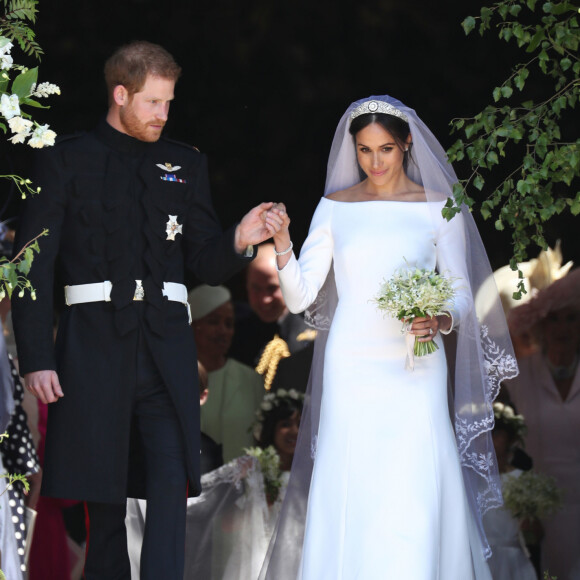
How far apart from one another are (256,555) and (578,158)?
8.89ft

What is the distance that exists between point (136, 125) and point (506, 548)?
2.82 m

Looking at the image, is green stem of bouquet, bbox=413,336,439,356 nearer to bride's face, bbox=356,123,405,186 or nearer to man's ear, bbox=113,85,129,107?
bride's face, bbox=356,123,405,186

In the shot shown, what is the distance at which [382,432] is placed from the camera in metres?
4.98

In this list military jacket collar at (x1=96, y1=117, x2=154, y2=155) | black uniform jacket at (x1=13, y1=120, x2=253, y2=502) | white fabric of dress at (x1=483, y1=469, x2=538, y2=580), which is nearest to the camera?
black uniform jacket at (x1=13, y1=120, x2=253, y2=502)

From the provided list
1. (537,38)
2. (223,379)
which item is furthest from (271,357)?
(537,38)

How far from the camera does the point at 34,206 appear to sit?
186 inches

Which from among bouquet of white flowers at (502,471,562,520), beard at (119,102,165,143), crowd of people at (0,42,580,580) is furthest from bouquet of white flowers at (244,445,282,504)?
beard at (119,102,165,143)

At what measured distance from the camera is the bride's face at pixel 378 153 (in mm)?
5223

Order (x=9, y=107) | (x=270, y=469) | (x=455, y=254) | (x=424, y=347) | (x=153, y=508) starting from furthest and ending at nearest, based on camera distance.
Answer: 1. (x=270, y=469)
2. (x=455, y=254)
3. (x=424, y=347)
4. (x=153, y=508)
5. (x=9, y=107)

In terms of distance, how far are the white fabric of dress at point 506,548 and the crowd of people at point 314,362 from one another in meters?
0.90

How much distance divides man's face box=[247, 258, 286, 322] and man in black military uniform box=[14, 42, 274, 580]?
2.75 metres

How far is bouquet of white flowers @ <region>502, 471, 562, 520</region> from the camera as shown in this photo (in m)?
6.43

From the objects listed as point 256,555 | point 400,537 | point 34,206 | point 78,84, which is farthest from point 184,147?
point 78,84

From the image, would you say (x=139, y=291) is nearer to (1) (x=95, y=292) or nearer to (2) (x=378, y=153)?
(1) (x=95, y=292)
